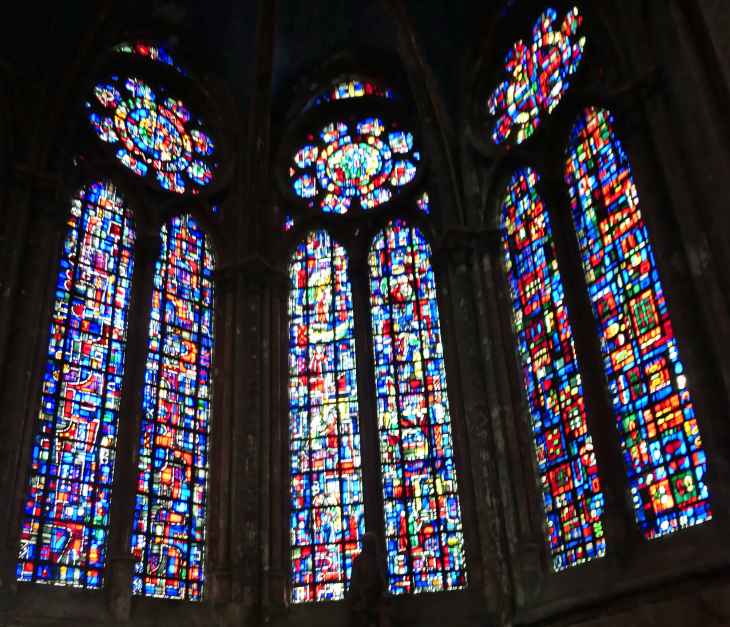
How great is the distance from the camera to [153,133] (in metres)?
15.7

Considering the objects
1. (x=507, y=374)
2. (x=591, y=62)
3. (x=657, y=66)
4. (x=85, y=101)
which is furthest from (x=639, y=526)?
(x=85, y=101)

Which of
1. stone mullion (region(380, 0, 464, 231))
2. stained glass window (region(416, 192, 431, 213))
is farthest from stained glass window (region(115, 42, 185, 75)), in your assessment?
stained glass window (region(416, 192, 431, 213))

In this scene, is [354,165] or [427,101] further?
[354,165]

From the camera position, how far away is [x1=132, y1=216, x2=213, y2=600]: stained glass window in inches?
486

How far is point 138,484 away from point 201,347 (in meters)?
2.49

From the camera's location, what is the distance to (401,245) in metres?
15.6

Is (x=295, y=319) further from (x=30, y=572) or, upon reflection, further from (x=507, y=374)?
(x=30, y=572)

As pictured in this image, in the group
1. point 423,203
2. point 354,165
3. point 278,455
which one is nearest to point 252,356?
point 278,455

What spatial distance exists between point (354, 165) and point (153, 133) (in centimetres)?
330

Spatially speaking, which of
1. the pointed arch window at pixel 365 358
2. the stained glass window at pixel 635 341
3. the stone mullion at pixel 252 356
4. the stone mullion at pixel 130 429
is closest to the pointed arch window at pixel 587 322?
the stained glass window at pixel 635 341

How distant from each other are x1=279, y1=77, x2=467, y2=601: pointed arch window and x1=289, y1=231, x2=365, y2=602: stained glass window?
0.02m

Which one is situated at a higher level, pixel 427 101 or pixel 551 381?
pixel 427 101

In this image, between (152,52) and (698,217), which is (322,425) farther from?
(152,52)

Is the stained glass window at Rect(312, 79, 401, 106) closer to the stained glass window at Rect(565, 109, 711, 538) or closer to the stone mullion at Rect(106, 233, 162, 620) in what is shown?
the stone mullion at Rect(106, 233, 162, 620)
